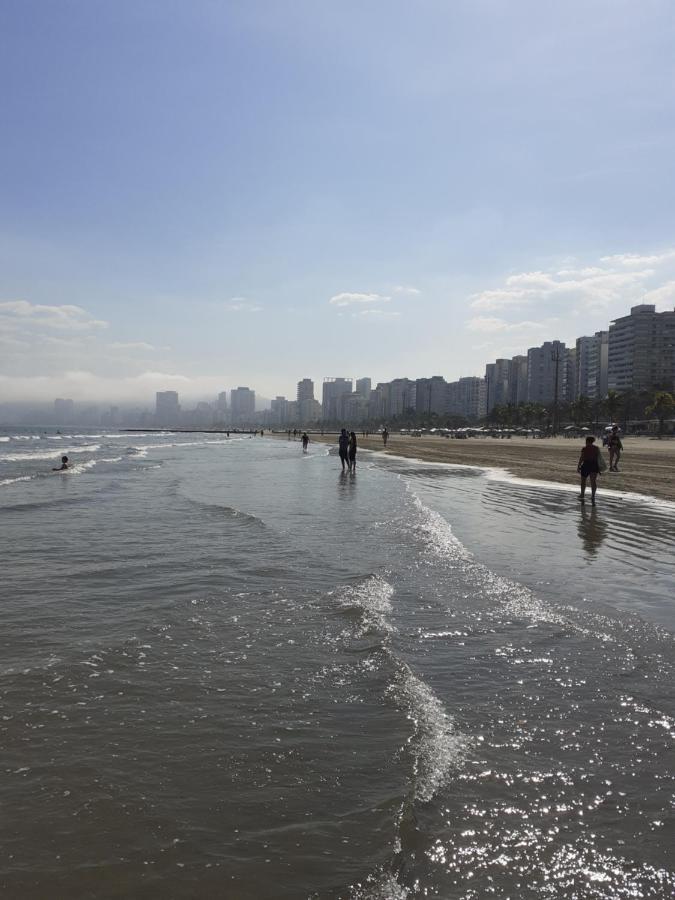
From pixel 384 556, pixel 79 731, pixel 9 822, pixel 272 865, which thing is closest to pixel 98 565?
pixel 384 556

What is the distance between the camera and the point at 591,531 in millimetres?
13211

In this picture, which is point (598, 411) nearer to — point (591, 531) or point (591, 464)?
point (591, 464)

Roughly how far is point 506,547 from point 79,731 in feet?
28.6

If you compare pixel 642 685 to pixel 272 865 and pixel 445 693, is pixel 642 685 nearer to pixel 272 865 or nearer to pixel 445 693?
pixel 445 693

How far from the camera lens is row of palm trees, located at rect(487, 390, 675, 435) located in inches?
4830

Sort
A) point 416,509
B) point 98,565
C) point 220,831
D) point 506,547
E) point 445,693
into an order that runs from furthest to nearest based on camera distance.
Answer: point 416,509
point 506,547
point 98,565
point 445,693
point 220,831

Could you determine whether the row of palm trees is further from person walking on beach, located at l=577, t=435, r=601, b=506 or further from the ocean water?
the ocean water

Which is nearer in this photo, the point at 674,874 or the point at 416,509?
the point at 674,874

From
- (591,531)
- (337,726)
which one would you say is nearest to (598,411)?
(591,531)

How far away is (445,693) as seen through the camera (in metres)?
4.98

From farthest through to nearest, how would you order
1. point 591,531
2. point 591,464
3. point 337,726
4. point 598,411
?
1. point 598,411
2. point 591,464
3. point 591,531
4. point 337,726

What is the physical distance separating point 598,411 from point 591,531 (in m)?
146

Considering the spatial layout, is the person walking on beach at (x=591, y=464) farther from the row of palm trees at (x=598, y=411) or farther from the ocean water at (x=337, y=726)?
the row of palm trees at (x=598, y=411)

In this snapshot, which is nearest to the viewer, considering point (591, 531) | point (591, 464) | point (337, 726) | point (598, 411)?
point (337, 726)
